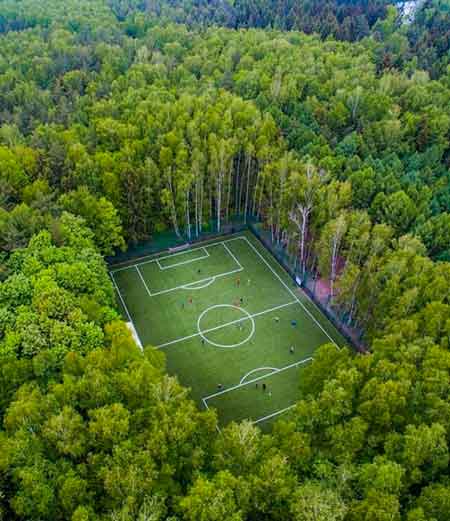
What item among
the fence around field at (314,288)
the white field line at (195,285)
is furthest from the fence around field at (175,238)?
the white field line at (195,285)

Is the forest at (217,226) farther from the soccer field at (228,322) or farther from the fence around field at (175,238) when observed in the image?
the soccer field at (228,322)

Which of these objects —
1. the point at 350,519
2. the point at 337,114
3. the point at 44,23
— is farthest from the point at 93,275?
the point at 44,23

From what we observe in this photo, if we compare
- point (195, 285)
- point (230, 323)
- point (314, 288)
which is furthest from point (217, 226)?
point (230, 323)

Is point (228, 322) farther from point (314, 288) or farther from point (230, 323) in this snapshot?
point (314, 288)

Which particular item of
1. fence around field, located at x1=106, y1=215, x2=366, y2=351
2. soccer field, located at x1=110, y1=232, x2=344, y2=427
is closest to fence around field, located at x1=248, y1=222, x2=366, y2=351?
fence around field, located at x1=106, y1=215, x2=366, y2=351

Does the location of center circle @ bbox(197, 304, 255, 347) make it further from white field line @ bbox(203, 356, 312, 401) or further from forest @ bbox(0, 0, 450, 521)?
forest @ bbox(0, 0, 450, 521)
